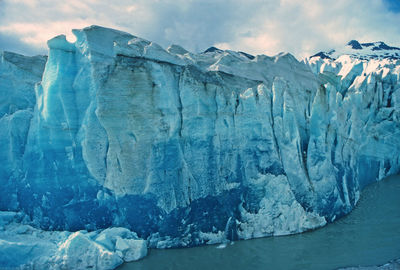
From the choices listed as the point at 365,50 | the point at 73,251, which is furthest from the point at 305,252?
the point at 365,50

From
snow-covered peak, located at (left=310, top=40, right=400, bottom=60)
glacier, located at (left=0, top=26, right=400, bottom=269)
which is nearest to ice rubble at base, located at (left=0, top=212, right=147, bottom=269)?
glacier, located at (left=0, top=26, right=400, bottom=269)

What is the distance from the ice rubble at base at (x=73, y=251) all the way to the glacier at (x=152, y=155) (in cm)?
8

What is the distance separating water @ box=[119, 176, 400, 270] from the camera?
308 inches

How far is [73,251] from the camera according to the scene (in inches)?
303

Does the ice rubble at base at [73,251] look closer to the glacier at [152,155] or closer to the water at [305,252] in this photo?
the glacier at [152,155]

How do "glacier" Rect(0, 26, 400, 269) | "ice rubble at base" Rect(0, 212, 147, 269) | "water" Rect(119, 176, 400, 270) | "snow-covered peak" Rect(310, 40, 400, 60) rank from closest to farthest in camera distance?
"ice rubble at base" Rect(0, 212, 147, 269) → "water" Rect(119, 176, 400, 270) → "glacier" Rect(0, 26, 400, 269) → "snow-covered peak" Rect(310, 40, 400, 60)

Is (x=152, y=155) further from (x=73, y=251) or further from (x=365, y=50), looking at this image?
(x=365, y=50)

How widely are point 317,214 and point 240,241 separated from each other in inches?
109

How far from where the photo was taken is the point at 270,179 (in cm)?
967

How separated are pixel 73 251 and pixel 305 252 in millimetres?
5862

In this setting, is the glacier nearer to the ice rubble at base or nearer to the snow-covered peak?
the ice rubble at base

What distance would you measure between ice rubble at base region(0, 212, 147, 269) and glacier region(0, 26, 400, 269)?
8 cm

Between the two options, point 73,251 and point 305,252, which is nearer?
point 73,251

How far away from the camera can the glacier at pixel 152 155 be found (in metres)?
9.00
